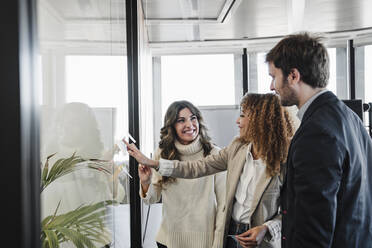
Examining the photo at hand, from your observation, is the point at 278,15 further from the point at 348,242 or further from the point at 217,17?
the point at 348,242

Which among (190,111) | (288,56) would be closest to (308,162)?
(288,56)

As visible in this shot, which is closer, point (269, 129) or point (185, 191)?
point (269, 129)

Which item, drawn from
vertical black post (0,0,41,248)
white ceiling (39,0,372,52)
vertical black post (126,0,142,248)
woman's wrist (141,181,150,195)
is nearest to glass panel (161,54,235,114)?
white ceiling (39,0,372,52)

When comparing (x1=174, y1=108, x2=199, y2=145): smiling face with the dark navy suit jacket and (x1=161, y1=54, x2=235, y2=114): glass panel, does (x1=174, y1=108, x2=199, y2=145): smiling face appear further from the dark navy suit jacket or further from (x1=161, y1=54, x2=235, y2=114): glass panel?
(x1=161, y1=54, x2=235, y2=114): glass panel

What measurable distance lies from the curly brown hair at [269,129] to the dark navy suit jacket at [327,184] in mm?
498

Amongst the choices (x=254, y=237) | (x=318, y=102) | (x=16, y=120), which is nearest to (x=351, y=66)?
(x=254, y=237)

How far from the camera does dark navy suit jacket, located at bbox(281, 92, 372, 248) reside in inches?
40.8

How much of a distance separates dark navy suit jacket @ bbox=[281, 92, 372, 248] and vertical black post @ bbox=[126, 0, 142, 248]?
1261 mm

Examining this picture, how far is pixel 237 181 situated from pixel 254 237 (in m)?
0.32

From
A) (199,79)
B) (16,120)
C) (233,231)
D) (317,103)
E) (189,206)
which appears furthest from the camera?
(199,79)

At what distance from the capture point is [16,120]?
32cm

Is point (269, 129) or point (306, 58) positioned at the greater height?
point (306, 58)

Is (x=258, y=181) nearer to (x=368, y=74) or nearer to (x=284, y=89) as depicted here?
(x=284, y=89)

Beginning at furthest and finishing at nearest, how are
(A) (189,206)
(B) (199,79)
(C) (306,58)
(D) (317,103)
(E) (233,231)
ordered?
(B) (199,79)
(A) (189,206)
(E) (233,231)
(C) (306,58)
(D) (317,103)
